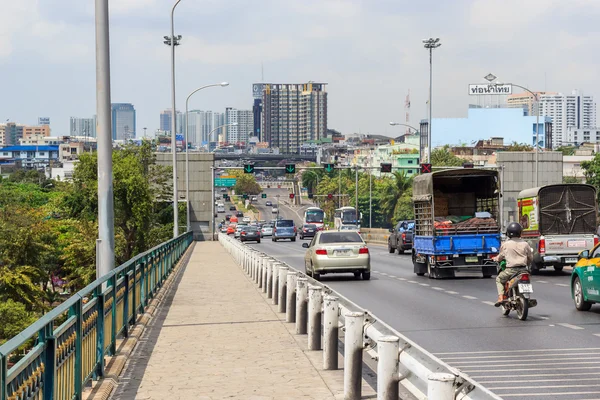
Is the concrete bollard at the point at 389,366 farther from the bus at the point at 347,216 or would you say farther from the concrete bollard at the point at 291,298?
the bus at the point at 347,216

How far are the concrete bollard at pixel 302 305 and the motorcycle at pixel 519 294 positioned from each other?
4375 mm

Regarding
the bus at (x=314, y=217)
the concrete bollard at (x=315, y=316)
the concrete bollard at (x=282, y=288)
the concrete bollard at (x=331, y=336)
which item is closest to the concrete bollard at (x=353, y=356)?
the concrete bollard at (x=331, y=336)

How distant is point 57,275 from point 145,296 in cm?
8222

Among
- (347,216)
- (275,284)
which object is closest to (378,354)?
(275,284)

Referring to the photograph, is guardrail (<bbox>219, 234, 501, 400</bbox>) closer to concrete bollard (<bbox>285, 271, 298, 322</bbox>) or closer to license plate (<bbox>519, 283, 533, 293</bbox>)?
concrete bollard (<bbox>285, 271, 298, 322</bbox>)

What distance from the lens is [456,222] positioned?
32.7 metres

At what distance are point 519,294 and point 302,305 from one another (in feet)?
15.3

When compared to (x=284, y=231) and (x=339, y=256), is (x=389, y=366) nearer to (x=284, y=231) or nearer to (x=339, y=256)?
(x=339, y=256)

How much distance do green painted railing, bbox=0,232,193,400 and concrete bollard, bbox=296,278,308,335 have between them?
256cm

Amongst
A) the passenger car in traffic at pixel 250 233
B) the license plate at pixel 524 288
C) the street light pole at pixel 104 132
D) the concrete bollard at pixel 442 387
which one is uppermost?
the street light pole at pixel 104 132

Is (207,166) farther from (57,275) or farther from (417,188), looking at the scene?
(417,188)

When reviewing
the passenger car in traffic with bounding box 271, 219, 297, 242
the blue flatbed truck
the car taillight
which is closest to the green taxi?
the blue flatbed truck

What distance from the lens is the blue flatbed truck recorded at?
31.0 metres

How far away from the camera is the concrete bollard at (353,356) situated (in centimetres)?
984
